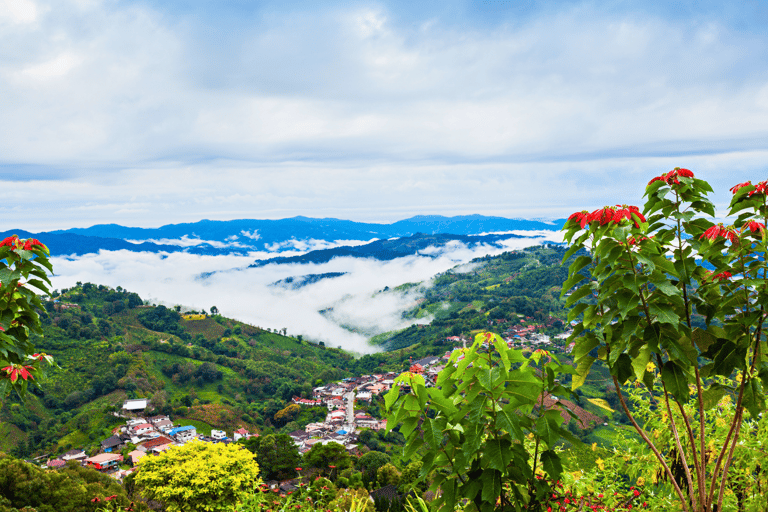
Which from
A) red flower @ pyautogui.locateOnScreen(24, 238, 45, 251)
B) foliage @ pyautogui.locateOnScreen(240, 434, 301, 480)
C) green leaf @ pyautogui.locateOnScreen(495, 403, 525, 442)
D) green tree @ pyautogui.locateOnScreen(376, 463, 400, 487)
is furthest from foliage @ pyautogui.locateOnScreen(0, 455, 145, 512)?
foliage @ pyautogui.locateOnScreen(240, 434, 301, 480)

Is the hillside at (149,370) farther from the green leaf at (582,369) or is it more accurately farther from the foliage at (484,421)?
the green leaf at (582,369)

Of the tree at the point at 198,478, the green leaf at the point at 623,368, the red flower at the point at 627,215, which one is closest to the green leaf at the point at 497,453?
the green leaf at the point at 623,368

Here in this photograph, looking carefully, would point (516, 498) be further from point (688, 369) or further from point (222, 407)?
point (222, 407)

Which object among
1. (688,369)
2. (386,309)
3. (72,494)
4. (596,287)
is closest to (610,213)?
(596,287)

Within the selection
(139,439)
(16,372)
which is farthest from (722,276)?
(139,439)

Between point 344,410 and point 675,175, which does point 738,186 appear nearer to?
point 675,175

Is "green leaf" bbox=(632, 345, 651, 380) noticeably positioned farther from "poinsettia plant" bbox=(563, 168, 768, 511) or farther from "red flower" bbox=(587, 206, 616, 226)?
"red flower" bbox=(587, 206, 616, 226)

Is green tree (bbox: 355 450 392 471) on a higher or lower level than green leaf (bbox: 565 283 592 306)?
lower
